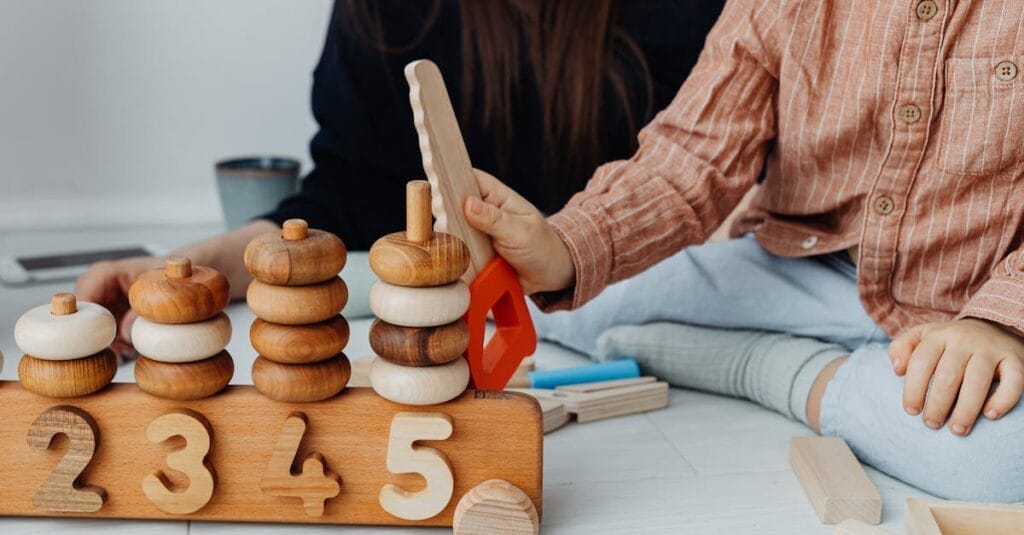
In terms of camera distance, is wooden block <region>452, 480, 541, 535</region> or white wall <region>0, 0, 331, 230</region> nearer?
wooden block <region>452, 480, 541, 535</region>

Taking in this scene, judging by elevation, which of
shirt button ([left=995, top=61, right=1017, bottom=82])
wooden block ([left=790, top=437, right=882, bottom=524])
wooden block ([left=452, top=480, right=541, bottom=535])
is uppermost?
shirt button ([left=995, top=61, right=1017, bottom=82])

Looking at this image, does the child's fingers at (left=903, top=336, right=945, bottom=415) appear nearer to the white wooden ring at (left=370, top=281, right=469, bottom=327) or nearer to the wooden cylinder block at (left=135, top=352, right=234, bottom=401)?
the white wooden ring at (left=370, top=281, right=469, bottom=327)

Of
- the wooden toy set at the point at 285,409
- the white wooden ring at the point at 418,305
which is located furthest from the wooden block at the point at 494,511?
the white wooden ring at the point at 418,305

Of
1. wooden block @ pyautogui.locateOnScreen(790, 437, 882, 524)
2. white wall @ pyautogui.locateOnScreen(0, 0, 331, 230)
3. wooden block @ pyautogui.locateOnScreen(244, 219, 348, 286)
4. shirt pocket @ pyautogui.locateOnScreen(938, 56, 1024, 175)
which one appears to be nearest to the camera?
wooden block @ pyautogui.locateOnScreen(244, 219, 348, 286)

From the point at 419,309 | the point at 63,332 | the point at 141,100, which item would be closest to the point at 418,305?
the point at 419,309

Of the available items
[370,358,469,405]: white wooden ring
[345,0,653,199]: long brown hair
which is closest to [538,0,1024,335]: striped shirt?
[370,358,469,405]: white wooden ring

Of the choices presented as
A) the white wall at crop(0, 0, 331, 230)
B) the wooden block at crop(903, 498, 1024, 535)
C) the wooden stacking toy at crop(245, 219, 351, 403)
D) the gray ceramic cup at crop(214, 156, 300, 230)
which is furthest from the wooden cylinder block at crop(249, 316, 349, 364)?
the white wall at crop(0, 0, 331, 230)

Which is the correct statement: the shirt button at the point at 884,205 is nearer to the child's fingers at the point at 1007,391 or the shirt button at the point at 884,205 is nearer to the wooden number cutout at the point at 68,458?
the child's fingers at the point at 1007,391

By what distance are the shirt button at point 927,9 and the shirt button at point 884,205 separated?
14cm

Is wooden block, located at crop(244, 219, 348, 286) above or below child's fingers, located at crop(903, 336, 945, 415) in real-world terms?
above

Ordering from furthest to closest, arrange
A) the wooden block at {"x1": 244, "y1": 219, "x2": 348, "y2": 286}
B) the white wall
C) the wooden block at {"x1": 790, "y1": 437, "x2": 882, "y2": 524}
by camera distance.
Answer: the white wall < the wooden block at {"x1": 790, "y1": 437, "x2": 882, "y2": 524} < the wooden block at {"x1": 244, "y1": 219, "x2": 348, "y2": 286}

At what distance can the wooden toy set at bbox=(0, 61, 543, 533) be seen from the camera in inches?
27.1

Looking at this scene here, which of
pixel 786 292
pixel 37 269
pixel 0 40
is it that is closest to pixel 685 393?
pixel 786 292

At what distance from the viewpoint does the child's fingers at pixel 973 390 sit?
0.80 meters
